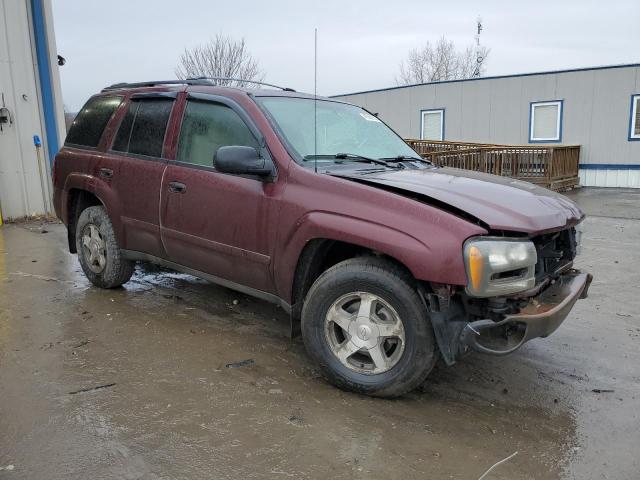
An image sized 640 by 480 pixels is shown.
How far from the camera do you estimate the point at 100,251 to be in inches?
204

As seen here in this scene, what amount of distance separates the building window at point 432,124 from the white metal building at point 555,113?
39 millimetres

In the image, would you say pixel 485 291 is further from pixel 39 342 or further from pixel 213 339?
pixel 39 342

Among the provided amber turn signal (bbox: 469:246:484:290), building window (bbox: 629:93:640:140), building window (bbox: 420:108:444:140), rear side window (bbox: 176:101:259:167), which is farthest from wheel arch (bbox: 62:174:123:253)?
building window (bbox: 420:108:444:140)

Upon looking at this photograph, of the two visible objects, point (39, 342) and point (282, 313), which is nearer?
point (39, 342)

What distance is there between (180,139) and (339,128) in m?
1.26

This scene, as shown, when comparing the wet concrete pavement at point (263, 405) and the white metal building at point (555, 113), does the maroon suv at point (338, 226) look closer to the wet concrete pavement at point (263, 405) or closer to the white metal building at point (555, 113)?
the wet concrete pavement at point (263, 405)

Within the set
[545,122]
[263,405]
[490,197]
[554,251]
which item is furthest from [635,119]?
[263,405]

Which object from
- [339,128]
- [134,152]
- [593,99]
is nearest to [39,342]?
[134,152]

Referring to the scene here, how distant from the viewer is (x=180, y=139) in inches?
170

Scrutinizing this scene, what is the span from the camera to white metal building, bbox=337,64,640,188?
17.1 m

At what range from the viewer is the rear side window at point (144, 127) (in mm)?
Result: 4492

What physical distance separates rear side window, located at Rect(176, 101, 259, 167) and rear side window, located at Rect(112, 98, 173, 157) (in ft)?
0.91

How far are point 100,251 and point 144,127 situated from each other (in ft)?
4.38

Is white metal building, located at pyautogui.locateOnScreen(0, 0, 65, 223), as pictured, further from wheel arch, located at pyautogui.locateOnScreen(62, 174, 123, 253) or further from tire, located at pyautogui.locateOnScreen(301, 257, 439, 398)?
tire, located at pyautogui.locateOnScreen(301, 257, 439, 398)
